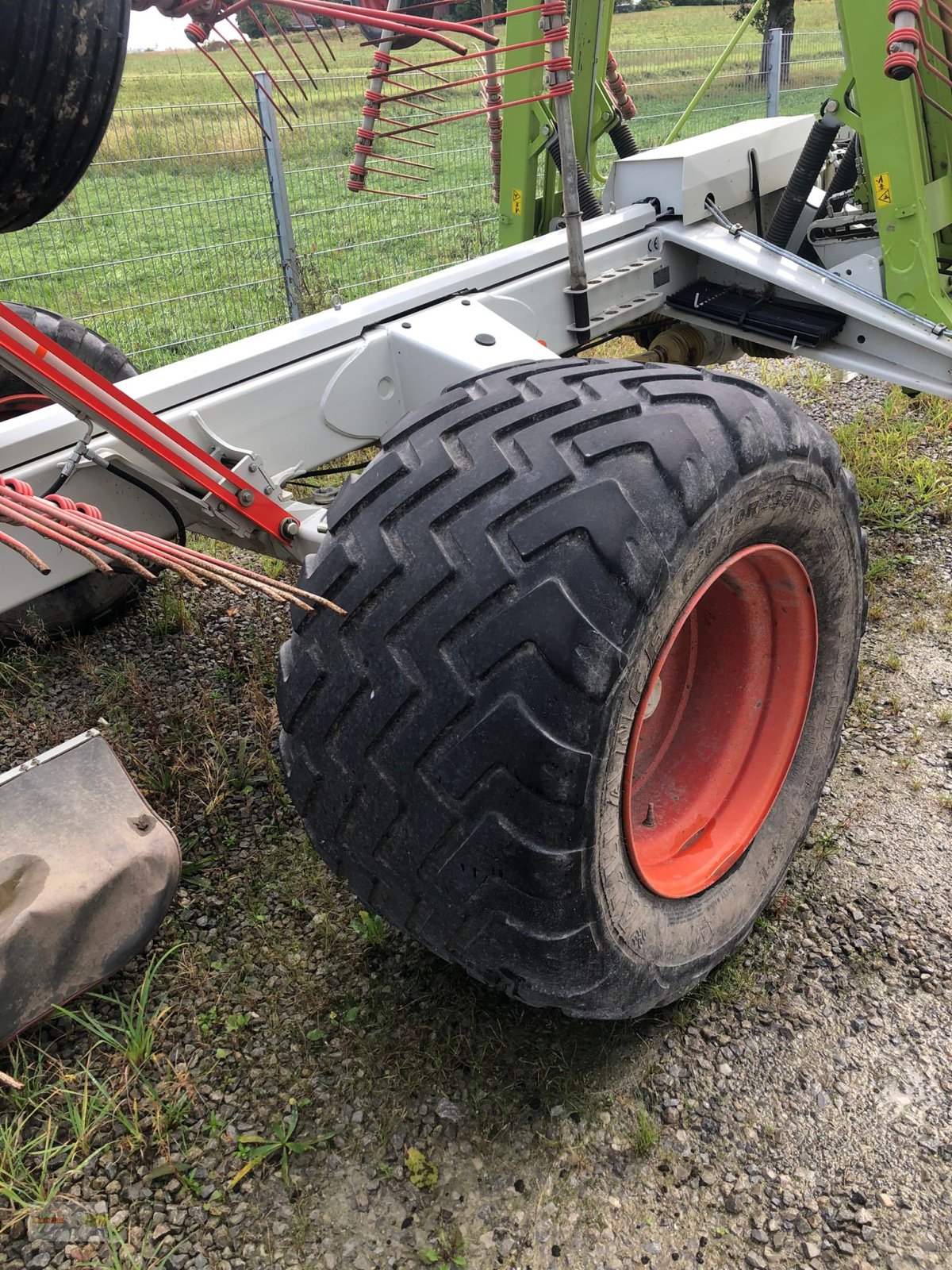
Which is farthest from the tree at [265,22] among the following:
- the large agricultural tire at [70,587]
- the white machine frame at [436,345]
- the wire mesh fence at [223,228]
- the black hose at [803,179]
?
the wire mesh fence at [223,228]

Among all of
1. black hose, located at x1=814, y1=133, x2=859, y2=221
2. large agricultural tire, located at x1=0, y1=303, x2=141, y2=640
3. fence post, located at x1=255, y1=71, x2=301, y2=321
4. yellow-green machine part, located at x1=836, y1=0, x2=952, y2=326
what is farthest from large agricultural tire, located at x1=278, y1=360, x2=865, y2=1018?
fence post, located at x1=255, y1=71, x2=301, y2=321

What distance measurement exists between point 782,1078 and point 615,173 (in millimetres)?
2764

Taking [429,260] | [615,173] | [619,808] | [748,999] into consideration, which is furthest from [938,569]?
[429,260]

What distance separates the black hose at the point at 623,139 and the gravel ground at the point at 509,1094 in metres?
2.65

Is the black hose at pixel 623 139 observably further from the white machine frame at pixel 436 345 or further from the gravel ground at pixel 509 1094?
the gravel ground at pixel 509 1094

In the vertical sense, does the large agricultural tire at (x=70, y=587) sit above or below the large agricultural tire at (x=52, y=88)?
below

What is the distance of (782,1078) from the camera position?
196 cm

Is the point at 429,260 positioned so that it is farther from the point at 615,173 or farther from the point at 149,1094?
the point at 149,1094

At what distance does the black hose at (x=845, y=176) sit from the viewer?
3641 mm

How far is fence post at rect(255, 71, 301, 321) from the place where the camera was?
6234 millimetres

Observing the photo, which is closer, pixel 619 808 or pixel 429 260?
pixel 619 808

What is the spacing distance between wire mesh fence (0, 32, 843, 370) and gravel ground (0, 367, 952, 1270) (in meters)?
4.67

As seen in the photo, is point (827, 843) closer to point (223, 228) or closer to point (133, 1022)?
point (133, 1022)

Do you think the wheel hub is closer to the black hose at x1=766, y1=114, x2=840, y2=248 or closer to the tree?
the tree
